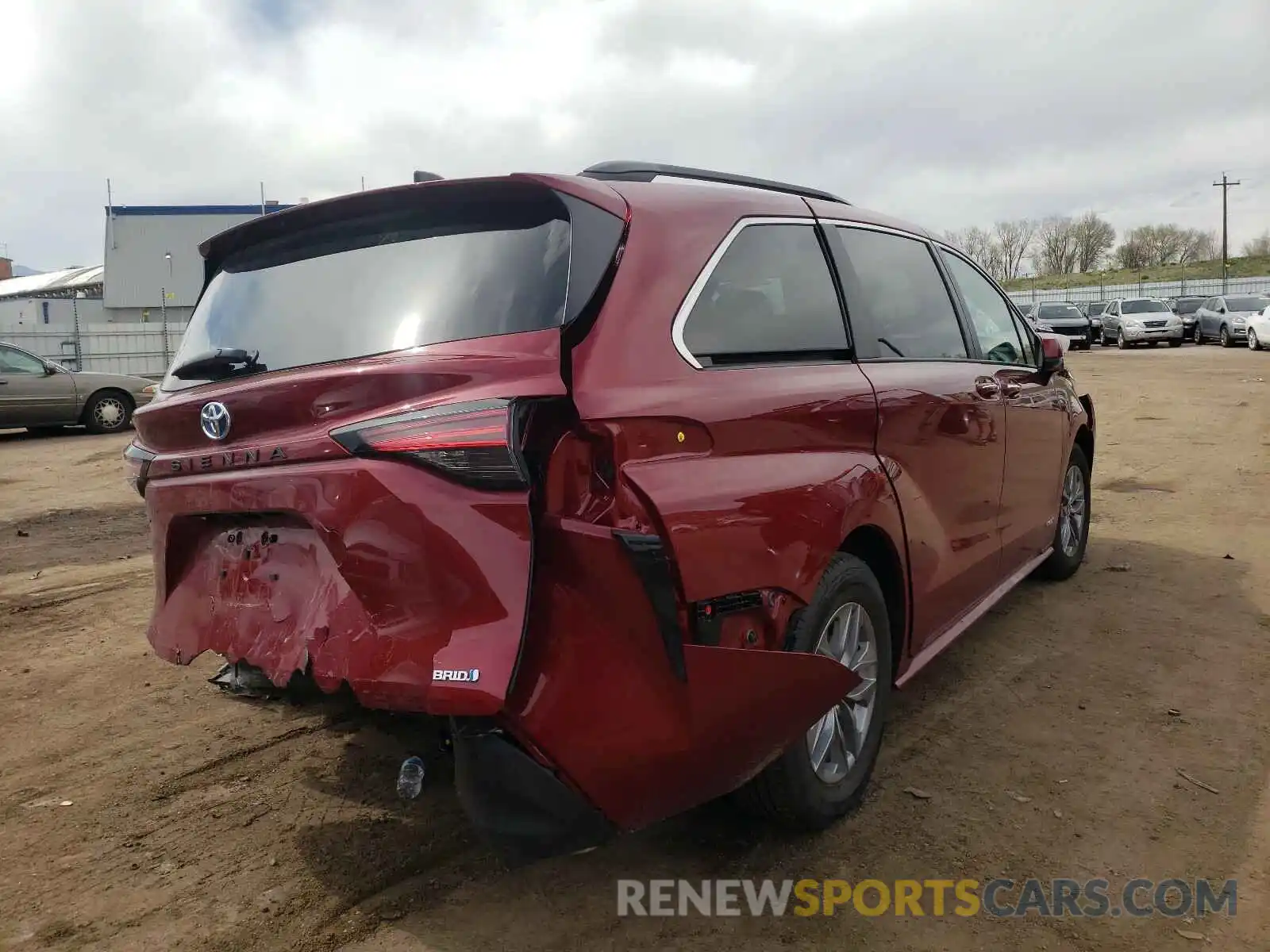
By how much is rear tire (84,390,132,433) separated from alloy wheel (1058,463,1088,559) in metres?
13.7

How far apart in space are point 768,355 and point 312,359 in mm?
1229

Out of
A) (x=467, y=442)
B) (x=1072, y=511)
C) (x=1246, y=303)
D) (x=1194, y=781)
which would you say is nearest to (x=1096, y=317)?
(x=1246, y=303)

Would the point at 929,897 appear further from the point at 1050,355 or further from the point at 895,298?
the point at 1050,355

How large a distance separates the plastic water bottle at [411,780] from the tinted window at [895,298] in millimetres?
1854

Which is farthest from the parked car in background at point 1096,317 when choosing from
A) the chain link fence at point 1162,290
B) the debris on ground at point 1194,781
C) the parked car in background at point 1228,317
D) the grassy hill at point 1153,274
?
the grassy hill at point 1153,274

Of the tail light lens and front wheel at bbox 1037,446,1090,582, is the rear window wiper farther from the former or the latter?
front wheel at bbox 1037,446,1090,582

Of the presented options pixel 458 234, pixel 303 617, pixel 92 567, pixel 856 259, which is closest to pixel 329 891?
pixel 303 617

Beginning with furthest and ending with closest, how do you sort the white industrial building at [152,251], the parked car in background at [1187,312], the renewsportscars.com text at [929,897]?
the white industrial building at [152,251], the parked car in background at [1187,312], the renewsportscars.com text at [929,897]

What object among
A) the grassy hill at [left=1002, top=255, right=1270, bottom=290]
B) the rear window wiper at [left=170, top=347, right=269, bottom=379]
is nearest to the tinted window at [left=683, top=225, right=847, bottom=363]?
the rear window wiper at [left=170, top=347, right=269, bottom=379]

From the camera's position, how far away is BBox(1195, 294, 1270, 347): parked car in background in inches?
1109

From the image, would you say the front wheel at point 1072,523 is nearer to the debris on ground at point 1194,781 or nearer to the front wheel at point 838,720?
→ the debris on ground at point 1194,781

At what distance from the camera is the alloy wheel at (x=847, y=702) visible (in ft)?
9.11

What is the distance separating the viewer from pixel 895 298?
3477mm

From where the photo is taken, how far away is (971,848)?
110 inches
